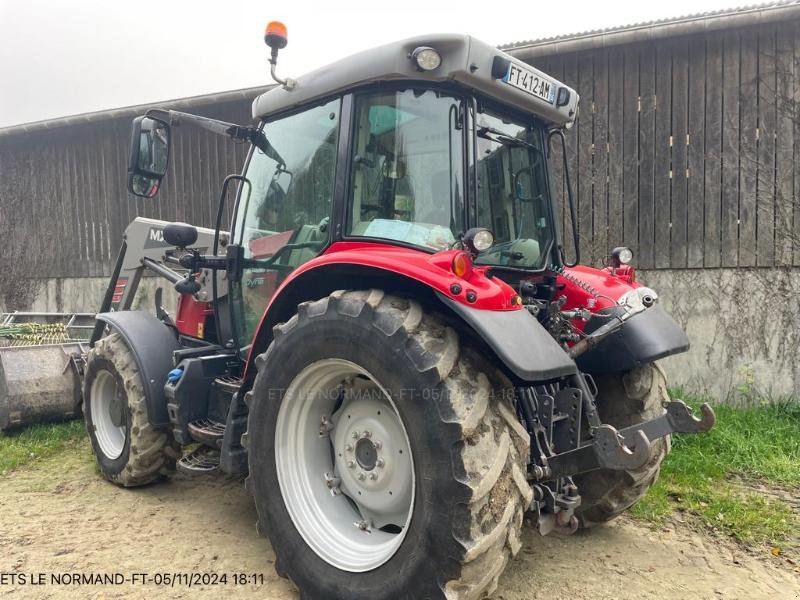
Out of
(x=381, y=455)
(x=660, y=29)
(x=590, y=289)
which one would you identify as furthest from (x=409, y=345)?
(x=660, y=29)

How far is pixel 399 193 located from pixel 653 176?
3853mm

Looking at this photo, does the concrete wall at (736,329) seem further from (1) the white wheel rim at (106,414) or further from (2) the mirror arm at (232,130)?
(1) the white wheel rim at (106,414)

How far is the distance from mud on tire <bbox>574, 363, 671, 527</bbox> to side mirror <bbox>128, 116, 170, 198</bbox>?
108 inches

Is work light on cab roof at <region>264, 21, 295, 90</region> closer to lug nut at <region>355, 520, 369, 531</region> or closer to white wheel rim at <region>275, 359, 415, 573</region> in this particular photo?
white wheel rim at <region>275, 359, 415, 573</region>

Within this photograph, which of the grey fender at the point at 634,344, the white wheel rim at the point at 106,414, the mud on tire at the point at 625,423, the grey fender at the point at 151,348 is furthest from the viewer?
the white wheel rim at the point at 106,414

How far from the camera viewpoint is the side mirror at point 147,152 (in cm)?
314

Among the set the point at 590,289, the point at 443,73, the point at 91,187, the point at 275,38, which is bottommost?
the point at 590,289

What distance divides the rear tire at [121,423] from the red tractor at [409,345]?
0.8 inches

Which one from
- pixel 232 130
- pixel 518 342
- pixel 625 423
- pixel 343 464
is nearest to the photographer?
pixel 518 342

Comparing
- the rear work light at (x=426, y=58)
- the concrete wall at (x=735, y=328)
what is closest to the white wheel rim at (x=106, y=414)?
the rear work light at (x=426, y=58)

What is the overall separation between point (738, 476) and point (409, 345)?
9.88 ft

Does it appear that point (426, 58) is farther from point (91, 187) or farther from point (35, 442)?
point (91, 187)

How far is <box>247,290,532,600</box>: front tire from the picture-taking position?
185 cm

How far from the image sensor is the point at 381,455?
2.30 metres
